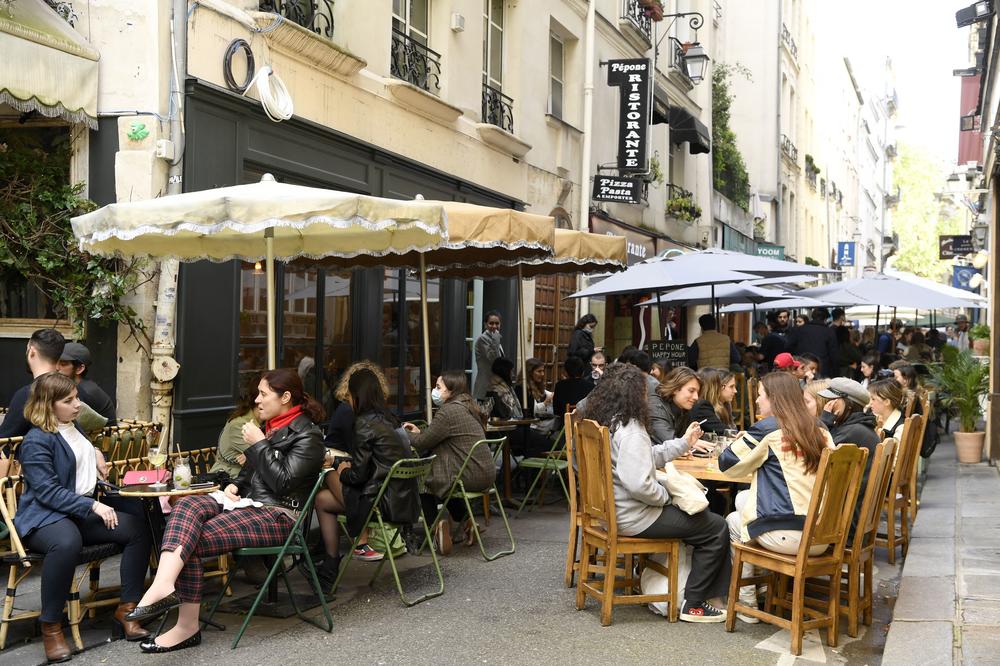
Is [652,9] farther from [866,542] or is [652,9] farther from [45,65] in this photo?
[866,542]

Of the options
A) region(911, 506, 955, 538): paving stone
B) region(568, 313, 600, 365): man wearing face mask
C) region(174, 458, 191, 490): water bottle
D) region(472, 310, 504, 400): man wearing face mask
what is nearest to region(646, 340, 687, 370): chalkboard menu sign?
region(568, 313, 600, 365): man wearing face mask

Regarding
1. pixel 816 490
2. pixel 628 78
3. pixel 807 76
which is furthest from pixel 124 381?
pixel 807 76

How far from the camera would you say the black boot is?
251 inches

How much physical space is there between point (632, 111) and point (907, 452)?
1222 centimetres

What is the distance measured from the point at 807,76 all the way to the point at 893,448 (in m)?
37.5

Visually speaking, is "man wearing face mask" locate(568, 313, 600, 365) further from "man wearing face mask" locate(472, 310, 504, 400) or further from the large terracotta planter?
the large terracotta planter

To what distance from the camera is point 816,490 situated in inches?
200

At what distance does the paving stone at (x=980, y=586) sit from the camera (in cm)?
599

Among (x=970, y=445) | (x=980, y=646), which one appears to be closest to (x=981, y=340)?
(x=970, y=445)

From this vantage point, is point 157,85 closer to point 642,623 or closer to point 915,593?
point 642,623

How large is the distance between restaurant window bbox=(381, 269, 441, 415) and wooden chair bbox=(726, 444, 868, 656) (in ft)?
25.6

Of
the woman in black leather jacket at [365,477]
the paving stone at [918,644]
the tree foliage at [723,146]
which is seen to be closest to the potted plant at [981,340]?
the tree foliage at [723,146]

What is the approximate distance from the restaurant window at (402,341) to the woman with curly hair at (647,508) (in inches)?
282

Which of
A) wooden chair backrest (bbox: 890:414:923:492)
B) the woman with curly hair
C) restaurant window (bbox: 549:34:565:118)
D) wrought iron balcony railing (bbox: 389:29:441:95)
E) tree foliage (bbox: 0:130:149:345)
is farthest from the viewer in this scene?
restaurant window (bbox: 549:34:565:118)
